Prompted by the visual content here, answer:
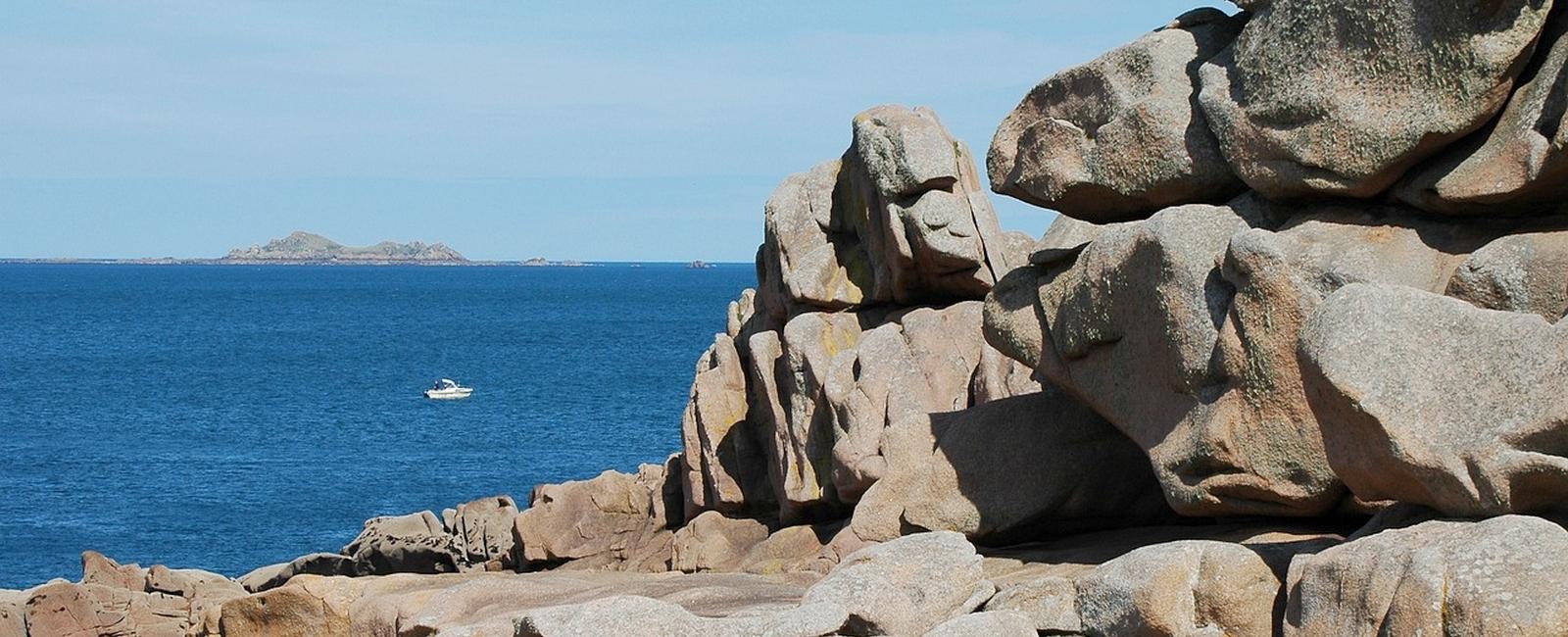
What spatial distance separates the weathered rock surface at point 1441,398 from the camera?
1742 cm

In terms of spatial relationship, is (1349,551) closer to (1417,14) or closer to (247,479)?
(1417,14)

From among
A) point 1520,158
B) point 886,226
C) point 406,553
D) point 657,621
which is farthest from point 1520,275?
point 406,553

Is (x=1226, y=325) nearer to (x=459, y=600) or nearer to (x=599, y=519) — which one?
(x=459, y=600)

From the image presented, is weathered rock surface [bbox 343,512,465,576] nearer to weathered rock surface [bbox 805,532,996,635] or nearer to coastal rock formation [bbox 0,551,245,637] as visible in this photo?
coastal rock formation [bbox 0,551,245,637]

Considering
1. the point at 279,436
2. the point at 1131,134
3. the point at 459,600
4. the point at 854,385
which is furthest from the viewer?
the point at 279,436

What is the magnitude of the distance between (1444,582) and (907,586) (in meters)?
6.46

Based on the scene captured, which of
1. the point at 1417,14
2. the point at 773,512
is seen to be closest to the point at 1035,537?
the point at 1417,14

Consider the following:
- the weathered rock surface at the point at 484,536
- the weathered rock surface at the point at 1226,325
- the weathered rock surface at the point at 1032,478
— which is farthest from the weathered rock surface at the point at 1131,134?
the weathered rock surface at the point at 484,536

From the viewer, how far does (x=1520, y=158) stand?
68.3 ft

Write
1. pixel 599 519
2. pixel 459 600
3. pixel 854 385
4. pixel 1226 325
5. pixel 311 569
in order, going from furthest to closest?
pixel 311 569
pixel 599 519
pixel 854 385
pixel 459 600
pixel 1226 325

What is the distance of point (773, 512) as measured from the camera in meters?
37.8

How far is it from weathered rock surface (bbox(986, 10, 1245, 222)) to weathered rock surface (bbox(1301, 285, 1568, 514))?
5.57m

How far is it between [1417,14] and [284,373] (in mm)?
129989

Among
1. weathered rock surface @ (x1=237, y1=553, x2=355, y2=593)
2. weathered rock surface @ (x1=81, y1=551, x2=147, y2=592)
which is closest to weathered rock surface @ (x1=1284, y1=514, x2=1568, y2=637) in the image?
weathered rock surface @ (x1=81, y1=551, x2=147, y2=592)
